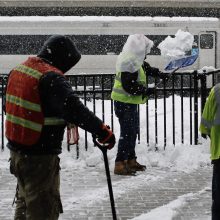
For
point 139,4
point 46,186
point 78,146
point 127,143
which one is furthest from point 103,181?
point 139,4

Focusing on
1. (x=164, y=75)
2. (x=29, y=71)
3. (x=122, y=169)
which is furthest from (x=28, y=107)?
(x=164, y=75)

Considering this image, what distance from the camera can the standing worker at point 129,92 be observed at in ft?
26.3

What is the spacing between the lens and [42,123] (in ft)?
14.5

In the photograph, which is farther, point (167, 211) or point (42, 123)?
point (167, 211)

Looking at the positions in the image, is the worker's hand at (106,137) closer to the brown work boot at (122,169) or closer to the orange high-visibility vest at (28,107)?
the orange high-visibility vest at (28,107)

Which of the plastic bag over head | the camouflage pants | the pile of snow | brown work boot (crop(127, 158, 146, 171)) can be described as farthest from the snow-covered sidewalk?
the camouflage pants

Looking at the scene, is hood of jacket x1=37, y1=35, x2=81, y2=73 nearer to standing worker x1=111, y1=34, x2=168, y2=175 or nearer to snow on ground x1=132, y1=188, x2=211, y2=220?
snow on ground x1=132, y1=188, x2=211, y2=220

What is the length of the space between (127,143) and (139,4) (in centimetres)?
3276

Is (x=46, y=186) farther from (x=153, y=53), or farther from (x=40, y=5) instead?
(x=40, y=5)

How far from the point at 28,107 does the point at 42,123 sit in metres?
0.16

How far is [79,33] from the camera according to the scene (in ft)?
87.8

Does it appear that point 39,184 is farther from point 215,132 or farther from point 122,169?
point 122,169

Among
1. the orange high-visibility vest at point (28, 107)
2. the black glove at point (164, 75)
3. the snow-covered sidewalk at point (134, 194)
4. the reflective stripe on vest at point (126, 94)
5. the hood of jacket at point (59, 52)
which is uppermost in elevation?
the hood of jacket at point (59, 52)

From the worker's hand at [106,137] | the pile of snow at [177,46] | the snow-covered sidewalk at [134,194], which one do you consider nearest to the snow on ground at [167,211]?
the snow-covered sidewalk at [134,194]
